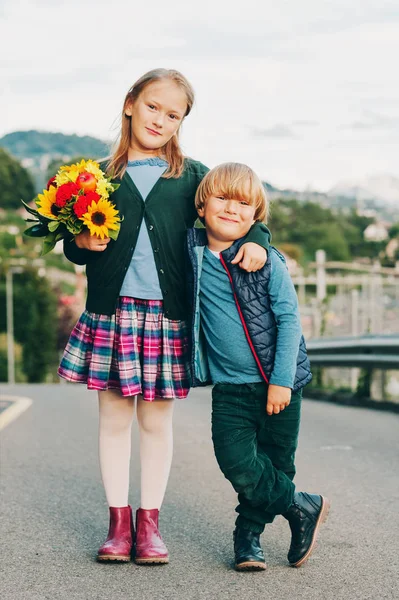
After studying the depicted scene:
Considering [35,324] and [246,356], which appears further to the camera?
[35,324]

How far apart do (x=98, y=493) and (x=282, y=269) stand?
2394 millimetres

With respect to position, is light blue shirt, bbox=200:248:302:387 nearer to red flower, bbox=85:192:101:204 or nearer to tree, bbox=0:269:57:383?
red flower, bbox=85:192:101:204

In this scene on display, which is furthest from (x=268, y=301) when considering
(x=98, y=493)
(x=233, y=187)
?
(x=98, y=493)

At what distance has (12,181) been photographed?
164250 mm

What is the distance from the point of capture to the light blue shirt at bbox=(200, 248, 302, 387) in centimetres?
423

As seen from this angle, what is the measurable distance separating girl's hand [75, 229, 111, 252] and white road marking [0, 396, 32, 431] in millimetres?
6310

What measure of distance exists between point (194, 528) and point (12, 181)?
16232 centimetres

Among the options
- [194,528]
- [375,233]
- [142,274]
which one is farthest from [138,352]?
[375,233]

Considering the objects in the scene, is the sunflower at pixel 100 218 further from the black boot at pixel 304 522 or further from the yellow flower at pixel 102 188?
the black boot at pixel 304 522

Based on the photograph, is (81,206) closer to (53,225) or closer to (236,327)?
(53,225)

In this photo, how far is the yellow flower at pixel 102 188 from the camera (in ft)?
14.4

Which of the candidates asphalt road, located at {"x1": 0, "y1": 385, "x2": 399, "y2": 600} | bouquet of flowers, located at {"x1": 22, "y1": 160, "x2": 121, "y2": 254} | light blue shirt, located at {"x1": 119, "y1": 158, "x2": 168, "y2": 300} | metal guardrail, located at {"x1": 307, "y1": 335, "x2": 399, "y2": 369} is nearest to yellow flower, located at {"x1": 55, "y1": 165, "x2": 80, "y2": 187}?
bouquet of flowers, located at {"x1": 22, "y1": 160, "x2": 121, "y2": 254}

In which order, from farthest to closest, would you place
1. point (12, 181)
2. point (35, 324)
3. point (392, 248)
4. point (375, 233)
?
point (375, 233), point (392, 248), point (12, 181), point (35, 324)

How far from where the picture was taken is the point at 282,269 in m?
4.33
